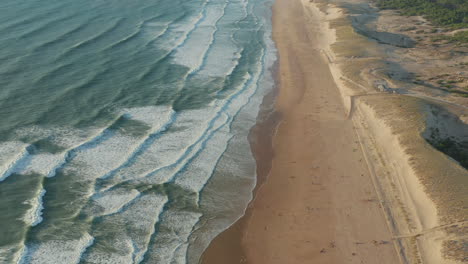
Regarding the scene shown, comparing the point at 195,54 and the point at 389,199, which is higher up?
the point at 195,54

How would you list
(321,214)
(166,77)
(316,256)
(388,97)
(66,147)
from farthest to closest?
1. (166,77)
2. (388,97)
3. (66,147)
4. (321,214)
5. (316,256)

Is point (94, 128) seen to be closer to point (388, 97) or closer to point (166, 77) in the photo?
point (166, 77)

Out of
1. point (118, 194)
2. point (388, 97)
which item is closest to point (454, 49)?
point (388, 97)

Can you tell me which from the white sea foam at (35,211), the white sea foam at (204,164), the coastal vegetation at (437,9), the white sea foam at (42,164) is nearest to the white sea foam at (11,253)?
the white sea foam at (35,211)

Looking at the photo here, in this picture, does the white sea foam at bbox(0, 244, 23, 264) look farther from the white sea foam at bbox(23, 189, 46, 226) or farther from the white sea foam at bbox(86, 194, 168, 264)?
the white sea foam at bbox(86, 194, 168, 264)

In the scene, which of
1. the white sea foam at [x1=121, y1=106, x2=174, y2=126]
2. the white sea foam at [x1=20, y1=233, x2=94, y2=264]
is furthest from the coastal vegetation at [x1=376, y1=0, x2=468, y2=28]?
the white sea foam at [x1=20, y1=233, x2=94, y2=264]

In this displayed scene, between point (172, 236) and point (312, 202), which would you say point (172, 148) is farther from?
point (312, 202)
